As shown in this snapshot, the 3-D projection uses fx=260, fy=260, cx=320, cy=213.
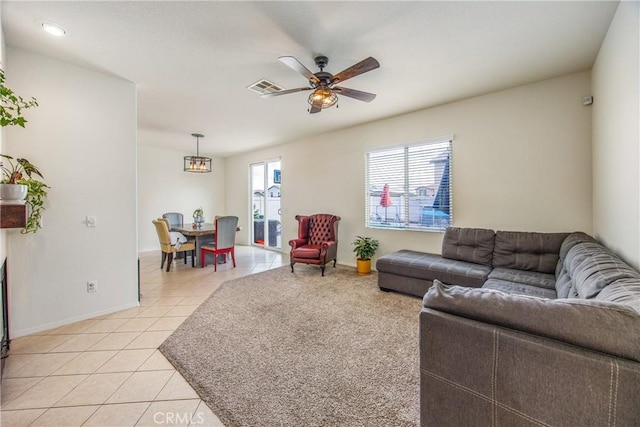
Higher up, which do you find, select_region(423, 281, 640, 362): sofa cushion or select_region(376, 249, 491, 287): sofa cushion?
select_region(423, 281, 640, 362): sofa cushion

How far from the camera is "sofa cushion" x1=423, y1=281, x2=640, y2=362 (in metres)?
0.85

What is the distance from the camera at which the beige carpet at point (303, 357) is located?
5.27 feet

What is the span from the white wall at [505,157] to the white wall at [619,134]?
13.2 inches

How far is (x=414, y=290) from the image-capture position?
3395 mm

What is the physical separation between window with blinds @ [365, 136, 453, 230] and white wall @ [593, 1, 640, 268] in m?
1.60

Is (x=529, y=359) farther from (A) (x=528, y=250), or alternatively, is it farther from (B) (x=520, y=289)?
(A) (x=528, y=250)

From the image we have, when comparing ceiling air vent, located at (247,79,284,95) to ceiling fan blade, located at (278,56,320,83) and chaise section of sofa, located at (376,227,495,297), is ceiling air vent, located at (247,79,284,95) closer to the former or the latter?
ceiling fan blade, located at (278,56,320,83)

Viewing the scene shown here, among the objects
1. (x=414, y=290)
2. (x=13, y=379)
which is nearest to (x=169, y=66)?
(x=13, y=379)

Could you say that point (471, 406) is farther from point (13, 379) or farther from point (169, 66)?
point (169, 66)

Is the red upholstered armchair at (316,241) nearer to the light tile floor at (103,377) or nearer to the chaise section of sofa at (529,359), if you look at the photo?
the light tile floor at (103,377)

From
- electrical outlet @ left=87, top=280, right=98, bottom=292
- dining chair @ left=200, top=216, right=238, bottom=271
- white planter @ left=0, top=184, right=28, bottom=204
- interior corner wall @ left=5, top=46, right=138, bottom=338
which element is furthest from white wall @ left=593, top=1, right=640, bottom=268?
dining chair @ left=200, top=216, right=238, bottom=271

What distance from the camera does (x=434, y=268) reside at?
3188 millimetres

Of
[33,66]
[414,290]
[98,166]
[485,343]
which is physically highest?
[33,66]

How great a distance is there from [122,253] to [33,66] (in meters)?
2.05
